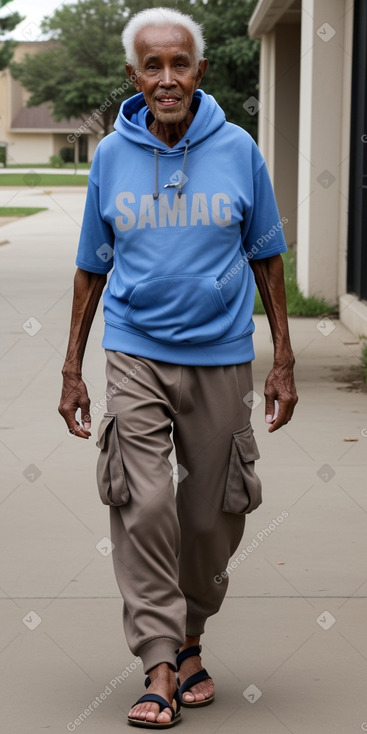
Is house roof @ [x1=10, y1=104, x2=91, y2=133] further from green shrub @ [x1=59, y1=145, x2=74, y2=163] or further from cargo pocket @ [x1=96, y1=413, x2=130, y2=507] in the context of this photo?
cargo pocket @ [x1=96, y1=413, x2=130, y2=507]

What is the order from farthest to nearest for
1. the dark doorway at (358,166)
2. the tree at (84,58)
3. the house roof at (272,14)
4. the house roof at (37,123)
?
the house roof at (37,123) < the tree at (84,58) < the house roof at (272,14) < the dark doorway at (358,166)

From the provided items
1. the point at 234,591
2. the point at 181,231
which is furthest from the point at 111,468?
the point at 234,591

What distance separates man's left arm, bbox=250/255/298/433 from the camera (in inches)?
157

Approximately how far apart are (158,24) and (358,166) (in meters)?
9.39

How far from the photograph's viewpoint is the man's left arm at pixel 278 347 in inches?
157

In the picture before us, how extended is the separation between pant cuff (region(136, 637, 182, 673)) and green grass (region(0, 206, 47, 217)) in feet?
94.8

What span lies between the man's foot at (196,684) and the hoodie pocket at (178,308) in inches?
36.8

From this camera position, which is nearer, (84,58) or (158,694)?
(158,694)

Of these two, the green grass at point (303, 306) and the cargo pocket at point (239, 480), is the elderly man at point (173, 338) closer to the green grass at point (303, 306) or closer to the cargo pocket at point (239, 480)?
the cargo pocket at point (239, 480)

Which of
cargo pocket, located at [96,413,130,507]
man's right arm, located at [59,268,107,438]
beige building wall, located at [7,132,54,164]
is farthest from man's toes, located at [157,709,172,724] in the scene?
beige building wall, located at [7,132,54,164]

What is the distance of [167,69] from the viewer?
3732mm

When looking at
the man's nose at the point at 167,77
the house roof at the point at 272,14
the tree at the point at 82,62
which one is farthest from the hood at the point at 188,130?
the tree at the point at 82,62

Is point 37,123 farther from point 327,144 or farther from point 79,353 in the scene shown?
point 79,353

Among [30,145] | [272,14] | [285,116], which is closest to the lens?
[272,14]
